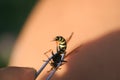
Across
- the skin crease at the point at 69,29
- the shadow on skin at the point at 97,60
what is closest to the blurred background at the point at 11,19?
the skin crease at the point at 69,29

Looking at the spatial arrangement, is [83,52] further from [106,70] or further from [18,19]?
[18,19]

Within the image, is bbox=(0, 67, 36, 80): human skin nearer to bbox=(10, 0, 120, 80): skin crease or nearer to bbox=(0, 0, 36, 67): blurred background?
bbox=(10, 0, 120, 80): skin crease

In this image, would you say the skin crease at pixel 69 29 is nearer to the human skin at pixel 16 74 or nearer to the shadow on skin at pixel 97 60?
the shadow on skin at pixel 97 60

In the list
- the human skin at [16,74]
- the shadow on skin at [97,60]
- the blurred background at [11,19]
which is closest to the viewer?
the human skin at [16,74]

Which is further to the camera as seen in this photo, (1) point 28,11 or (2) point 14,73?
(1) point 28,11

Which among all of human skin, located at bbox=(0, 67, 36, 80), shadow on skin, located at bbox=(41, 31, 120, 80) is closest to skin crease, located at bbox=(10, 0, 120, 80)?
shadow on skin, located at bbox=(41, 31, 120, 80)

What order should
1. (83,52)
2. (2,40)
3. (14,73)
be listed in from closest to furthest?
(14,73) → (83,52) → (2,40)

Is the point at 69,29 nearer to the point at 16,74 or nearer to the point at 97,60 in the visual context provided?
the point at 97,60

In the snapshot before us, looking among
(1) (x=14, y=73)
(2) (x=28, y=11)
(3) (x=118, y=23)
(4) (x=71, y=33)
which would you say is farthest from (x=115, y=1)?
(1) (x=14, y=73)
